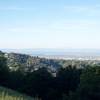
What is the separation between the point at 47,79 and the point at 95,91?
1281cm

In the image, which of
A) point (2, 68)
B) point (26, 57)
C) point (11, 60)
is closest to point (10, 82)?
point (2, 68)

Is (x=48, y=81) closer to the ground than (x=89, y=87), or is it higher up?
closer to the ground

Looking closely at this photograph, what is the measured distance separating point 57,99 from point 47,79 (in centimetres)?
533

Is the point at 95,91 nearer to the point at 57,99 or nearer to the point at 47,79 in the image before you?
the point at 57,99

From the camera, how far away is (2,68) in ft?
138

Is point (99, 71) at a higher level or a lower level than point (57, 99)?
higher

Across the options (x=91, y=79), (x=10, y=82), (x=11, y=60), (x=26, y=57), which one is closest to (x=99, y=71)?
(x=91, y=79)

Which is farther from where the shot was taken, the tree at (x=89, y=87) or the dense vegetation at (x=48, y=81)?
the dense vegetation at (x=48, y=81)

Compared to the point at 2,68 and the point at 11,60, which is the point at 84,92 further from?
the point at 11,60

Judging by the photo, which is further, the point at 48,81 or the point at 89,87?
the point at 48,81

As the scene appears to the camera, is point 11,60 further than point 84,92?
Yes

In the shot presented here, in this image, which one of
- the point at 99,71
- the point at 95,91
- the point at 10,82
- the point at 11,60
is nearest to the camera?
the point at 95,91

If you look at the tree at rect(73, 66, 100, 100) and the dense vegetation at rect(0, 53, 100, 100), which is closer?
the tree at rect(73, 66, 100, 100)

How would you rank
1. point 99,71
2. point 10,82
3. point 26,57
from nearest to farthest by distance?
point 99,71 → point 10,82 → point 26,57
